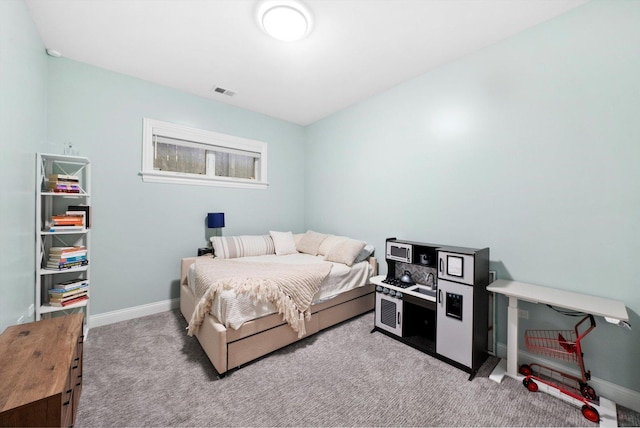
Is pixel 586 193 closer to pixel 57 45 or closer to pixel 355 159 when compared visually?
pixel 355 159

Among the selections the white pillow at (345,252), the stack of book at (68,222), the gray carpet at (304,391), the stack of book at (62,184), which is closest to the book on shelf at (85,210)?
the stack of book at (68,222)

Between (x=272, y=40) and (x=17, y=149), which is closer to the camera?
(x=17, y=149)

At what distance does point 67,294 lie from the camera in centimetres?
238

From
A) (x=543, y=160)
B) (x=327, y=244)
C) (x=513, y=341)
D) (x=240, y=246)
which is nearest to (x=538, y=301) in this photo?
(x=513, y=341)

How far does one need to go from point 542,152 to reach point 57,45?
450 cm

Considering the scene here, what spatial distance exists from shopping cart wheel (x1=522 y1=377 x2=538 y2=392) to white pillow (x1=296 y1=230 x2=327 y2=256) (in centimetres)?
245

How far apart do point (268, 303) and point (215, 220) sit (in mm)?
1679

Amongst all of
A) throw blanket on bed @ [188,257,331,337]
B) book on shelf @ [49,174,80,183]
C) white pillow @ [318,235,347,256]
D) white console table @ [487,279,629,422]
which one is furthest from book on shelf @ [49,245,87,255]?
white console table @ [487,279,629,422]

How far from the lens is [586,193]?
1856 millimetres

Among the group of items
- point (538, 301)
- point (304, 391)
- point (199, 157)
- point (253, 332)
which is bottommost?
point (304, 391)

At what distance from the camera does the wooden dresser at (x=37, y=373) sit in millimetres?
931

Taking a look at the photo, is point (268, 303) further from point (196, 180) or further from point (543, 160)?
point (543, 160)

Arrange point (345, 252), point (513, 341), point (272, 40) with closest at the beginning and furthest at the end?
point (513, 341) < point (272, 40) < point (345, 252)

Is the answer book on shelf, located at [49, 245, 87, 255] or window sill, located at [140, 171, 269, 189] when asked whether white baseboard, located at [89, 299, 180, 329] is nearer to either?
book on shelf, located at [49, 245, 87, 255]
